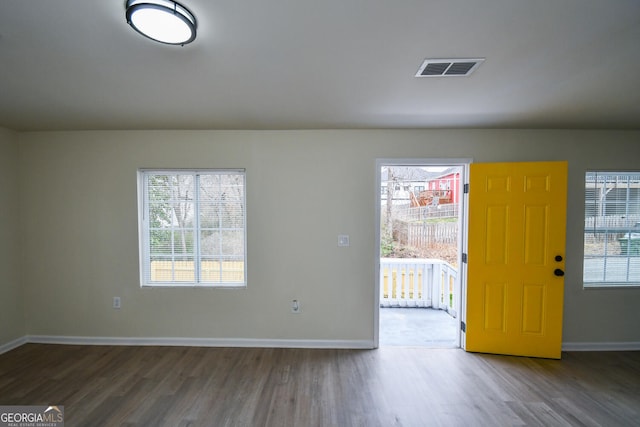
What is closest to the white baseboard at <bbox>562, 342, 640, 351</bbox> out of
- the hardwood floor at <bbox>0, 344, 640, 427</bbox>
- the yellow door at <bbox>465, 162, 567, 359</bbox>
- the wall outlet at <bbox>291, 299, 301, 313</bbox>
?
the hardwood floor at <bbox>0, 344, 640, 427</bbox>

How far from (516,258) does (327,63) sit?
2.75 metres

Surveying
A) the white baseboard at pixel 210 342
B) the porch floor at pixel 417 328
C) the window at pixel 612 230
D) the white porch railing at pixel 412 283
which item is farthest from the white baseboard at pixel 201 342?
the white porch railing at pixel 412 283

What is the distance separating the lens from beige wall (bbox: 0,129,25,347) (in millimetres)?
2744

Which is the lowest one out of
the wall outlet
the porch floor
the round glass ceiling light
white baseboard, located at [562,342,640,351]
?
the porch floor

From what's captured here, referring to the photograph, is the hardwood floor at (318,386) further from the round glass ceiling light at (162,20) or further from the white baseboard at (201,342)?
the round glass ceiling light at (162,20)

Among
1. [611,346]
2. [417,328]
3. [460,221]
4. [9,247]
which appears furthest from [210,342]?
[611,346]

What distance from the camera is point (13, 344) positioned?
281 centimetres

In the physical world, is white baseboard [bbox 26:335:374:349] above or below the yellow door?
below

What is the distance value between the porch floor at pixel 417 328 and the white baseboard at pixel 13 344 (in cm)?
418

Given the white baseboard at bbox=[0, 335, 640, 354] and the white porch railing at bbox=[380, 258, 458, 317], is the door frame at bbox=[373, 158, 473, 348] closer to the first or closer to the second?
the white baseboard at bbox=[0, 335, 640, 354]

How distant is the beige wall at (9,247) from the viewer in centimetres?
274

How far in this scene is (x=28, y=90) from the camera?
1900 millimetres

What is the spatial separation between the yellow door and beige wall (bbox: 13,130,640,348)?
107 centimetres

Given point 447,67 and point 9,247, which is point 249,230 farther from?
point 9,247
